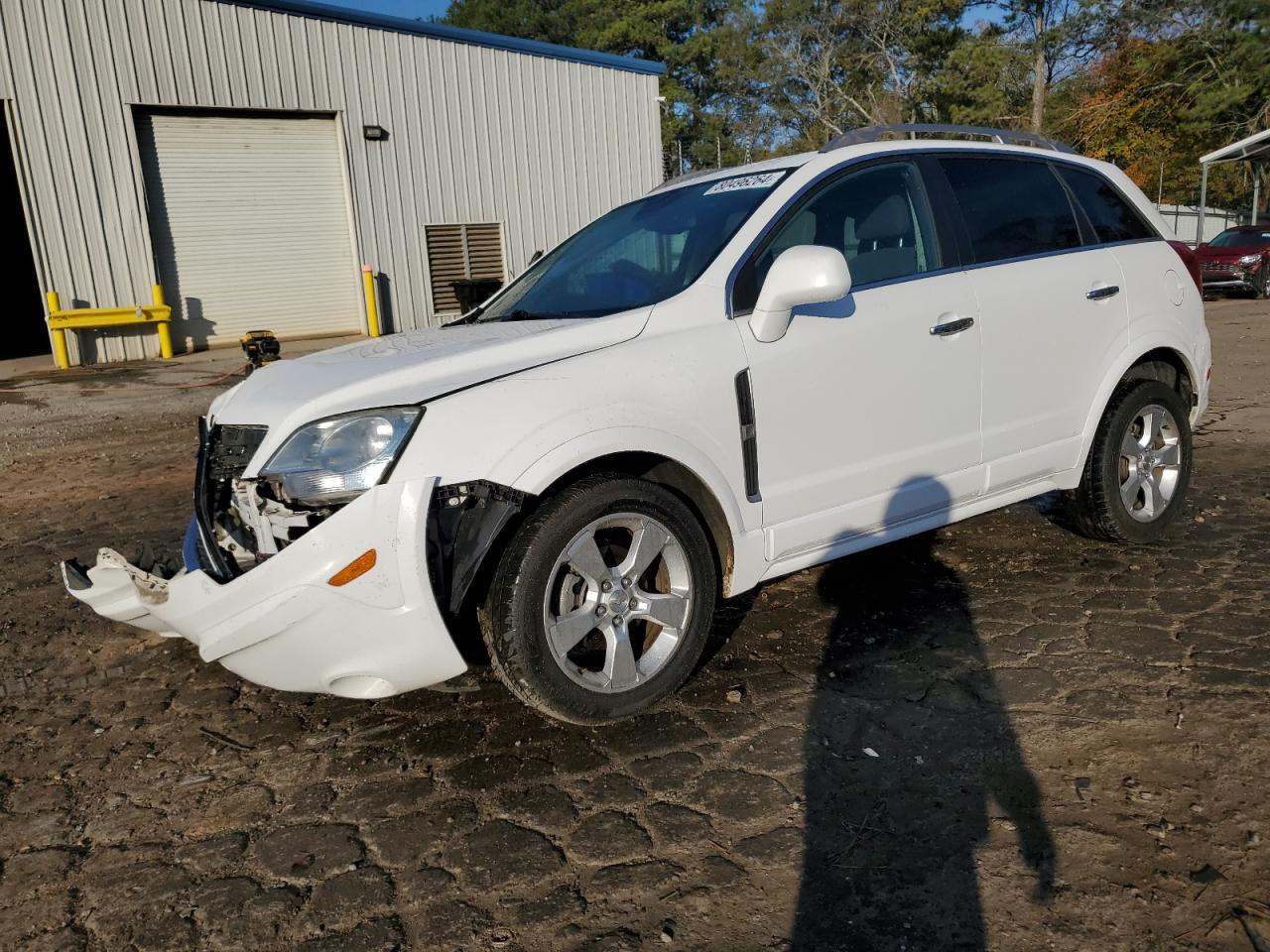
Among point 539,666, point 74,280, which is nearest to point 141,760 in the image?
point 539,666

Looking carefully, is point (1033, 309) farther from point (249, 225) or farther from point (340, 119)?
point (340, 119)

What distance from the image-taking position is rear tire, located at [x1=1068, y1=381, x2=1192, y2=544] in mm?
4324

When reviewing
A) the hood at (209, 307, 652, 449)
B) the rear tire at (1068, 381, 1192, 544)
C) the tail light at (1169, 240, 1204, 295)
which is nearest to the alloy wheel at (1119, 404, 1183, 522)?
the rear tire at (1068, 381, 1192, 544)

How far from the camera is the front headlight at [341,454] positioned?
8.75 ft

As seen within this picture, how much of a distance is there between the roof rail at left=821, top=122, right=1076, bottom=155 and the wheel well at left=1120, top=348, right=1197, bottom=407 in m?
1.04

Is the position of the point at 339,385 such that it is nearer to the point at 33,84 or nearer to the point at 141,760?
the point at 141,760

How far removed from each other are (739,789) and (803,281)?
1.54m

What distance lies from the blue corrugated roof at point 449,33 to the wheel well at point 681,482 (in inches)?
568

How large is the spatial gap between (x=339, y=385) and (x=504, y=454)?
1.81 ft

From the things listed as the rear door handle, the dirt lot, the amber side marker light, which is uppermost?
the rear door handle

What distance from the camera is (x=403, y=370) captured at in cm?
288

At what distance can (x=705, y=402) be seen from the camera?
3.09 meters

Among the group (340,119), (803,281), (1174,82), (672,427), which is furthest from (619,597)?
(1174,82)

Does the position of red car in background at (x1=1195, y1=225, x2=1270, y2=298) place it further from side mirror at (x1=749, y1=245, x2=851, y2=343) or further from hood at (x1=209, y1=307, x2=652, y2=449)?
hood at (x1=209, y1=307, x2=652, y2=449)
